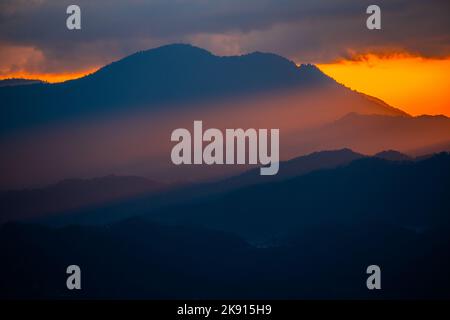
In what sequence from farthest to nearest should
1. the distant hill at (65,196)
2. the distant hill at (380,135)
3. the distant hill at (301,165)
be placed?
the distant hill at (380,135) < the distant hill at (301,165) < the distant hill at (65,196)

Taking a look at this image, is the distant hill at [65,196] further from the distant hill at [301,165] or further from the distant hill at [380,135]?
the distant hill at [380,135]

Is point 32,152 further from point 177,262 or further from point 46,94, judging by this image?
point 177,262

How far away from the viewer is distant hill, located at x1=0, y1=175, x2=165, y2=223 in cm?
1633

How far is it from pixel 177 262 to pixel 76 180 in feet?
12.9

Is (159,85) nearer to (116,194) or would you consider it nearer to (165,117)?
(165,117)

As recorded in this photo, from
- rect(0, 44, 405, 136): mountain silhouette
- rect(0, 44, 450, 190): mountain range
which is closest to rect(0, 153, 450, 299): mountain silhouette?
rect(0, 44, 450, 190): mountain range

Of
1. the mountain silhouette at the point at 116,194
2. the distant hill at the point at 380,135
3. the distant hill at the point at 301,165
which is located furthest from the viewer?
the distant hill at the point at 380,135

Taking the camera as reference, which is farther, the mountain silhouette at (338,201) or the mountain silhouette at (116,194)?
the mountain silhouette at (338,201)

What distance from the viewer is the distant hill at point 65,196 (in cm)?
1633

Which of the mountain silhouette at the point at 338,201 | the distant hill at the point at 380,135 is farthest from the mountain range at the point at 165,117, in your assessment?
the mountain silhouette at the point at 338,201

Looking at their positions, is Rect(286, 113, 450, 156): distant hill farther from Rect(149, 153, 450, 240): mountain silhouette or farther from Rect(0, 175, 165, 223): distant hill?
Rect(0, 175, 165, 223): distant hill
